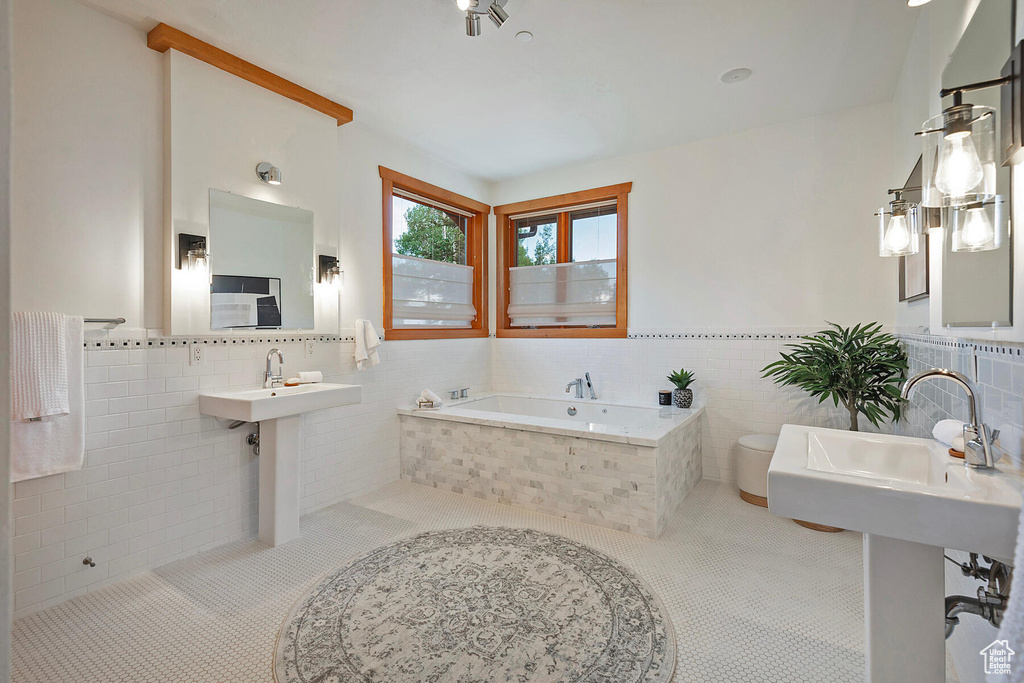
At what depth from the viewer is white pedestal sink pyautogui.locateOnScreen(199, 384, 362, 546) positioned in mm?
2645

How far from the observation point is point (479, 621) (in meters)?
2.02

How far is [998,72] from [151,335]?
136 inches

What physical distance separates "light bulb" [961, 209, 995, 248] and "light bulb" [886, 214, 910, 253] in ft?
1.84

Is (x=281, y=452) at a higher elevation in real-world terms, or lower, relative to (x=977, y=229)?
lower

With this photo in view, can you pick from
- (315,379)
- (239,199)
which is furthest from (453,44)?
(315,379)

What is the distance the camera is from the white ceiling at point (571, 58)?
2.32 m

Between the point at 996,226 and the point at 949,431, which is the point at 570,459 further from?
the point at 996,226

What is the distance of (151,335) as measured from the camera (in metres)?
2.48

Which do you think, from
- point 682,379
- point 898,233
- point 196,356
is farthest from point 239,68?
point 682,379

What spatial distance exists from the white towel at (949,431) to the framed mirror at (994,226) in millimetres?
302

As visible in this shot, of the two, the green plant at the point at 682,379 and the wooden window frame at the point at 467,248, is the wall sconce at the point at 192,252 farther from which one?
the green plant at the point at 682,379

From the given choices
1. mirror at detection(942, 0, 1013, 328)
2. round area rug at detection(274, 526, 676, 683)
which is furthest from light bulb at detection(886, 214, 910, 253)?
round area rug at detection(274, 526, 676, 683)

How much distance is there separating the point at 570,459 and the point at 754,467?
1305 mm

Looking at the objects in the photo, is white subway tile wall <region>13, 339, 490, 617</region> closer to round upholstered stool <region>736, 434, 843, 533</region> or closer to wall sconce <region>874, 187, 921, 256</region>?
round upholstered stool <region>736, 434, 843, 533</region>
